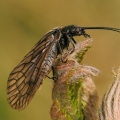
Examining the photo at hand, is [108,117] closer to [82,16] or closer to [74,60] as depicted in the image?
[74,60]

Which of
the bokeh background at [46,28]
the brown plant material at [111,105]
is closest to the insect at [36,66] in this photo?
the brown plant material at [111,105]

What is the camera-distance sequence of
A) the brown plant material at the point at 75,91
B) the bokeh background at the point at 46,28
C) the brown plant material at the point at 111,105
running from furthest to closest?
the bokeh background at the point at 46,28
the brown plant material at the point at 75,91
the brown plant material at the point at 111,105

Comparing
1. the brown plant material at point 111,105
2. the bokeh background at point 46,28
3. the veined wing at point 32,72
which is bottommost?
the brown plant material at point 111,105

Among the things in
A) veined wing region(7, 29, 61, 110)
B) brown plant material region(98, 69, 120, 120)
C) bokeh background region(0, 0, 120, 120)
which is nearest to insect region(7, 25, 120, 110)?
veined wing region(7, 29, 61, 110)

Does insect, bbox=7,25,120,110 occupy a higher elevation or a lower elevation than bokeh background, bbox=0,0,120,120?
lower

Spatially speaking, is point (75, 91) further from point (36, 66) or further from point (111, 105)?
point (36, 66)

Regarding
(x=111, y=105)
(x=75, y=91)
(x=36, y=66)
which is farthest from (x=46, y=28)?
(x=111, y=105)

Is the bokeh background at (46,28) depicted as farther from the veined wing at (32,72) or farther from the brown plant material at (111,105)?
the brown plant material at (111,105)

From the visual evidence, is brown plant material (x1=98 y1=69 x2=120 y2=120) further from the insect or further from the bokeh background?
the bokeh background

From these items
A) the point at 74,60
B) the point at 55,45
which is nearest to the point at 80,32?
the point at 55,45
